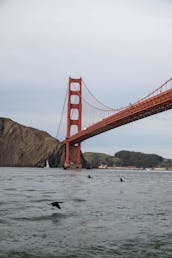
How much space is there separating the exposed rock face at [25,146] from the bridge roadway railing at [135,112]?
185ft

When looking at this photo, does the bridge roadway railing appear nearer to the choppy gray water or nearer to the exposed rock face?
the choppy gray water

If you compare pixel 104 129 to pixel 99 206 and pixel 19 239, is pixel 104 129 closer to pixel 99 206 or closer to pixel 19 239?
pixel 99 206

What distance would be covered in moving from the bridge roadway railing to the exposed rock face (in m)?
56.3

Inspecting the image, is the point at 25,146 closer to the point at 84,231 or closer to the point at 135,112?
the point at 135,112

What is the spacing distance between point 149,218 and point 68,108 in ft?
199

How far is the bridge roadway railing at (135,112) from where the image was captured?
40938mm

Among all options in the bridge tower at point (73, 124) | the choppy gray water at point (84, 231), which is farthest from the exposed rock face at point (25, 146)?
the choppy gray water at point (84, 231)

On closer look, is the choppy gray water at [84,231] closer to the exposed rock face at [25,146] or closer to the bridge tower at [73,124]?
the bridge tower at [73,124]

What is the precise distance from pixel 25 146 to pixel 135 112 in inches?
3416

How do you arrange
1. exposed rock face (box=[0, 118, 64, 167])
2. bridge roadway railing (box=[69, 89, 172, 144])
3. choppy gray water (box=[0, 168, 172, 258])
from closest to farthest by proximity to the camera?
choppy gray water (box=[0, 168, 172, 258]), bridge roadway railing (box=[69, 89, 172, 144]), exposed rock face (box=[0, 118, 64, 167])

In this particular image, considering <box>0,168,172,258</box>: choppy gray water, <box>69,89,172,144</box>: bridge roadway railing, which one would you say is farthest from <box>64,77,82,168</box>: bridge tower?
<box>0,168,172,258</box>: choppy gray water

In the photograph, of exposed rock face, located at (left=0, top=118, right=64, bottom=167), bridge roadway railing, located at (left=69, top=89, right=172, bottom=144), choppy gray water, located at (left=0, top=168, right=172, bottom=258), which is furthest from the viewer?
exposed rock face, located at (left=0, top=118, right=64, bottom=167)

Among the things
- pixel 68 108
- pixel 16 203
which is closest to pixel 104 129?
pixel 68 108

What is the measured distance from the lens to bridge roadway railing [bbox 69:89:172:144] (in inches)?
1612
